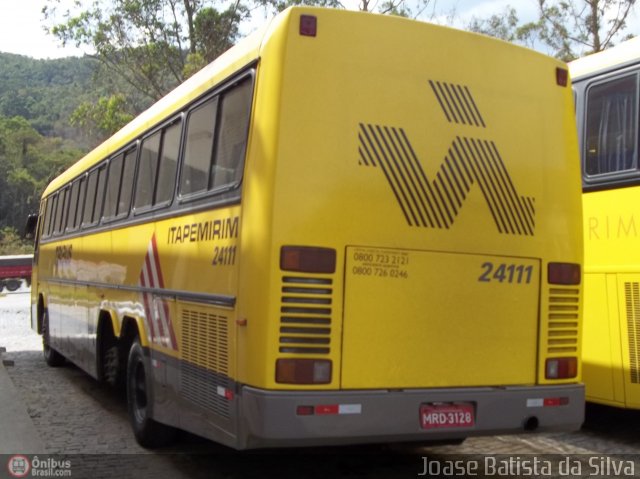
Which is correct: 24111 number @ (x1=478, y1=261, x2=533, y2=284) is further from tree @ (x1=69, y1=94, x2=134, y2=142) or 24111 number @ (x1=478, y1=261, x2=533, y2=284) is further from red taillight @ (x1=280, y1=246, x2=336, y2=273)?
tree @ (x1=69, y1=94, x2=134, y2=142)

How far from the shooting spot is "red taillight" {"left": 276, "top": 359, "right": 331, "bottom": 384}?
466 cm

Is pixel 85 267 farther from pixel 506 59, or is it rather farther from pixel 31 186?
pixel 31 186

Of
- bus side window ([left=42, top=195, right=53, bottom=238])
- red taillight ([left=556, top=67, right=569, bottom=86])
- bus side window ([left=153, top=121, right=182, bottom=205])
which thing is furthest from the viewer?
bus side window ([left=42, top=195, right=53, bottom=238])

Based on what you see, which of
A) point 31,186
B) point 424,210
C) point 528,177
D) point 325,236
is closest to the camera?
point 325,236

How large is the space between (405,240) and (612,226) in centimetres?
298

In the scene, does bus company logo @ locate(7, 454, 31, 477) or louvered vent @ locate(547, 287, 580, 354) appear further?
bus company logo @ locate(7, 454, 31, 477)

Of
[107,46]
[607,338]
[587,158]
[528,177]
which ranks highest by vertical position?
[107,46]

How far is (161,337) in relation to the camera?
654cm

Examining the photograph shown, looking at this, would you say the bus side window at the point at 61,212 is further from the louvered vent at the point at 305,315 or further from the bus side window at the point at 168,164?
the louvered vent at the point at 305,315

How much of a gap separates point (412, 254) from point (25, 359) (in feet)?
35.1

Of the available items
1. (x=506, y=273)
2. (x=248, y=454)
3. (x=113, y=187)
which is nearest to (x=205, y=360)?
(x=248, y=454)

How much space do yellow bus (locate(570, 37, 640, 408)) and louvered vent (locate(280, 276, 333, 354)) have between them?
3447mm

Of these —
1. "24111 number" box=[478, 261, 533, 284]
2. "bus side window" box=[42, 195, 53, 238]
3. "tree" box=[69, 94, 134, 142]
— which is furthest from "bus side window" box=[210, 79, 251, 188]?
"tree" box=[69, 94, 134, 142]

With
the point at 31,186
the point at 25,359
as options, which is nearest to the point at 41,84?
the point at 31,186
